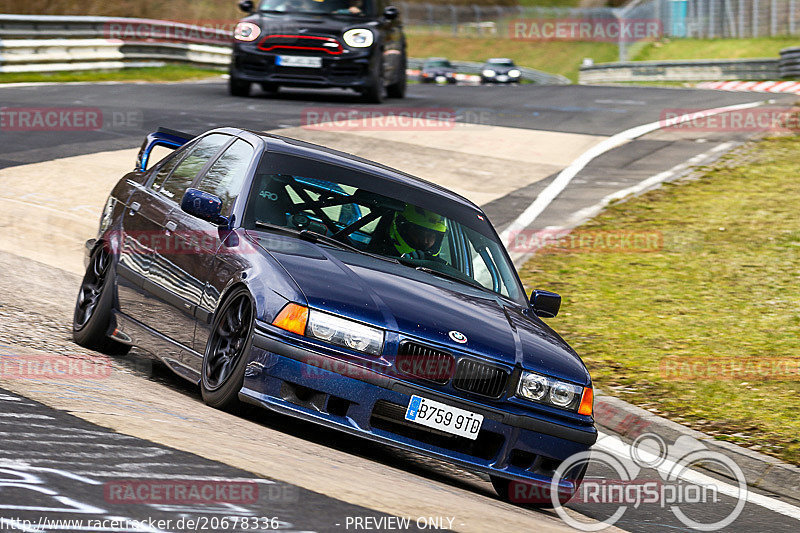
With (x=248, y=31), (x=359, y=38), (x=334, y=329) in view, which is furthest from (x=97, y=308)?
(x=359, y=38)

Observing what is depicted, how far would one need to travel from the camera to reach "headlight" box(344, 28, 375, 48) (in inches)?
829

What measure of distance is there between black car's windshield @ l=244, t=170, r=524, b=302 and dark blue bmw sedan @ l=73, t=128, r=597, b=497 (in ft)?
0.03

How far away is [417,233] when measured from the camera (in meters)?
6.95

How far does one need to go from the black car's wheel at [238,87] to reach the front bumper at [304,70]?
266mm

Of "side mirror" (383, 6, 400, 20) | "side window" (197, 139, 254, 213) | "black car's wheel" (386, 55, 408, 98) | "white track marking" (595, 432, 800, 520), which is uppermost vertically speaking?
"side mirror" (383, 6, 400, 20)

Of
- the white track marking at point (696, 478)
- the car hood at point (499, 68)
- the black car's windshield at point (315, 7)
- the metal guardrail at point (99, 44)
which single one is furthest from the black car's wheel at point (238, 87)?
the car hood at point (499, 68)

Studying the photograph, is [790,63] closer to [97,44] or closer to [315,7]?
[315,7]

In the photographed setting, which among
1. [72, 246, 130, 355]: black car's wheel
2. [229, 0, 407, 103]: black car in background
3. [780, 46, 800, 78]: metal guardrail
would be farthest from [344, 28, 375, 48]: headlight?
[780, 46, 800, 78]: metal guardrail

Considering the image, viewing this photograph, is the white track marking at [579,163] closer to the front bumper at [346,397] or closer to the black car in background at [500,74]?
the front bumper at [346,397]

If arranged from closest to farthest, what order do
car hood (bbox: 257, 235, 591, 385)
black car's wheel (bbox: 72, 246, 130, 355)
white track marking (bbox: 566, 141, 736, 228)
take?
1. car hood (bbox: 257, 235, 591, 385)
2. black car's wheel (bbox: 72, 246, 130, 355)
3. white track marking (bbox: 566, 141, 736, 228)

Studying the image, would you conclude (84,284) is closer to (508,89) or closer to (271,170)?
(271,170)

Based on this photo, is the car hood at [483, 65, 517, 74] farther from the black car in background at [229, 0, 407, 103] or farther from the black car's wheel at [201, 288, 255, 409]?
the black car's wheel at [201, 288, 255, 409]

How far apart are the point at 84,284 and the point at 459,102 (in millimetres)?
16914

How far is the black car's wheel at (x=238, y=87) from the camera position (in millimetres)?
21844
